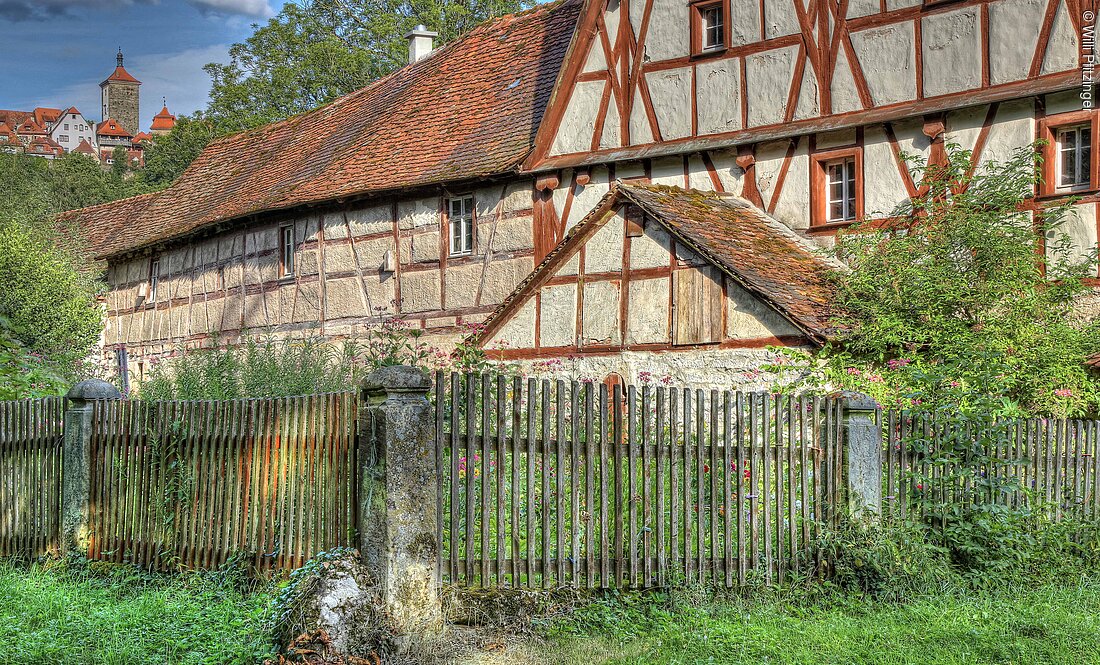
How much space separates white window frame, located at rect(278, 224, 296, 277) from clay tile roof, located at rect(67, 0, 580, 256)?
0.60 m

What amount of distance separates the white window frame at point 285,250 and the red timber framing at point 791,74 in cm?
610

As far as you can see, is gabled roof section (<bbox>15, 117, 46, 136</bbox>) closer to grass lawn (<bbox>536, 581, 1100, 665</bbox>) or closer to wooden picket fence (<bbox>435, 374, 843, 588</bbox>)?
wooden picket fence (<bbox>435, 374, 843, 588</bbox>)

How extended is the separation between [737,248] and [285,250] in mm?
10762

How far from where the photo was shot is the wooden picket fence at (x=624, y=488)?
654 cm

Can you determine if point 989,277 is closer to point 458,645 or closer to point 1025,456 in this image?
point 1025,456

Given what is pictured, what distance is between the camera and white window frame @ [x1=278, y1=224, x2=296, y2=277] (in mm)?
21578

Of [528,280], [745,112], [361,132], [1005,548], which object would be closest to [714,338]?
[528,280]

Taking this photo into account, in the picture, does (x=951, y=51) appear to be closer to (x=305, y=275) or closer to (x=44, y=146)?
(x=305, y=275)

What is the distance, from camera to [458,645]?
6.27m

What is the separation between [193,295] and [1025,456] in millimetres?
18733

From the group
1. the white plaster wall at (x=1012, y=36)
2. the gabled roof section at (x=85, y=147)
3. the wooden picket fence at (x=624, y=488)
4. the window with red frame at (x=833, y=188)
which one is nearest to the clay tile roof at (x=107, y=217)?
the window with red frame at (x=833, y=188)

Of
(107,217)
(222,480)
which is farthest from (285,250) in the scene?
(222,480)

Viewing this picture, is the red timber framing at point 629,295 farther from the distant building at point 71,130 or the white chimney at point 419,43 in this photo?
the distant building at point 71,130

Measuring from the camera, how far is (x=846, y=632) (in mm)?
6375
